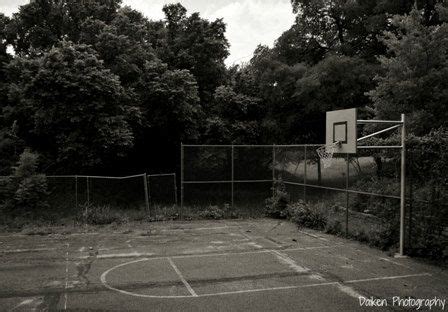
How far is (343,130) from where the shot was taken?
12.2 meters

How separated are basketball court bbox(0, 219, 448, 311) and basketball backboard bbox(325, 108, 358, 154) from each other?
2.79m

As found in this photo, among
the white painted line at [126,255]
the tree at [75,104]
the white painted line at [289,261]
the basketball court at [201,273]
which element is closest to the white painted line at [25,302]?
the basketball court at [201,273]

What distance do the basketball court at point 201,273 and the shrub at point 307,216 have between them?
0.90 meters

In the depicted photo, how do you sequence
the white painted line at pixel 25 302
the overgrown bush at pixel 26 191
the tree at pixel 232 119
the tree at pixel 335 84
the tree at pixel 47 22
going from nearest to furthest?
the white painted line at pixel 25 302 → the overgrown bush at pixel 26 191 → the tree at pixel 335 84 → the tree at pixel 232 119 → the tree at pixel 47 22

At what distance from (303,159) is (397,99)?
452 cm

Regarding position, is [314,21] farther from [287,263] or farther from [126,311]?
[126,311]

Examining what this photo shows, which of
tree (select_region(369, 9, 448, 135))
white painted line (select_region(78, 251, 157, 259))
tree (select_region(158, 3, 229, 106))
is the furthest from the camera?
tree (select_region(158, 3, 229, 106))

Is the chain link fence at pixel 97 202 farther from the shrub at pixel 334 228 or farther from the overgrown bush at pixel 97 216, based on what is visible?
the shrub at pixel 334 228

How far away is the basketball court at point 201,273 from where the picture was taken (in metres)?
8.30

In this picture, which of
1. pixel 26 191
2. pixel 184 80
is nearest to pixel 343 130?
pixel 26 191

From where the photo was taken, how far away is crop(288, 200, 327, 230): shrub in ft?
50.8

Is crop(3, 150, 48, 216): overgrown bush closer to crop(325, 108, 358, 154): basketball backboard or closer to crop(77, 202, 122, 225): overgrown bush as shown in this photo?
crop(77, 202, 122, 225): overgrown bush

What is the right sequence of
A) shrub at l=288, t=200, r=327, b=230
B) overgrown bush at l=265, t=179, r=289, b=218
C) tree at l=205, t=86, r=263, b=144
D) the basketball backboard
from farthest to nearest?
tree at l=205, t=86, r=263, b=144 → overgrown bush at l=265, t=179, r=289, b=218 → shrub at l=288, t=200, r=327, b=230 → the basketball backboard

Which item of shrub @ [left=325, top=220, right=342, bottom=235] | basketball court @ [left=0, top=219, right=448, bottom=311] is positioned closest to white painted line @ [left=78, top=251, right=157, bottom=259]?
basketball court @ [left=0, top=219, right=448, bottom=311]
